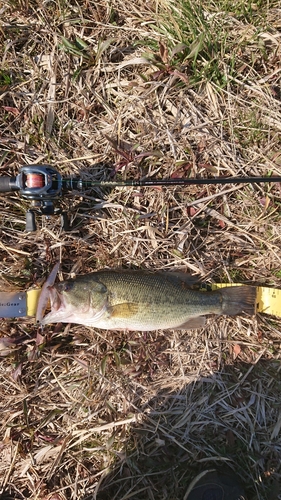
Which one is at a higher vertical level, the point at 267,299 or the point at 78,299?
the point at 78,299

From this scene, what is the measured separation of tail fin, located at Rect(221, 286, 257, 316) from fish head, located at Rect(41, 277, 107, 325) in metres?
1.05

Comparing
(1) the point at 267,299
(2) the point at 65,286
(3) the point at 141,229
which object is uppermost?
(3) the point at 141,229

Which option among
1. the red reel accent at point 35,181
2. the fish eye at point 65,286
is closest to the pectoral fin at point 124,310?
the fish eye at point 65,286

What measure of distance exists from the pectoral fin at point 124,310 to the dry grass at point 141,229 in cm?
38

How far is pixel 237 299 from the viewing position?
3322 millimetres

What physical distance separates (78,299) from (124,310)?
388mm

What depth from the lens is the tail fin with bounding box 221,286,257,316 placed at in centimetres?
331

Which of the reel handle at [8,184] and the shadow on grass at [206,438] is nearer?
the reel handle at [8,184]

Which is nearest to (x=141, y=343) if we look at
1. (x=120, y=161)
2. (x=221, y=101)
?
(x=120, y=161)

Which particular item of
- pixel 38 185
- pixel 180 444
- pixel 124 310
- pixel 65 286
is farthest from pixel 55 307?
pixel 180 444

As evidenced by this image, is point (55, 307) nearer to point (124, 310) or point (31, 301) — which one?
point (31, 301)

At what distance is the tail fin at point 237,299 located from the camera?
10.9ft

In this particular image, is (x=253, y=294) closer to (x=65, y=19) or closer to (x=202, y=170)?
(x=202, y=170)

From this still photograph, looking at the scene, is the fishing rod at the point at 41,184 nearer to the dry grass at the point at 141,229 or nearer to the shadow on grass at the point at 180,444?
the dry grass at the point at 141,229
